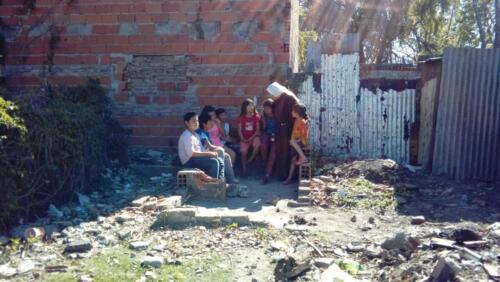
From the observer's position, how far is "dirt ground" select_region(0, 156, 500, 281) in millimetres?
4699

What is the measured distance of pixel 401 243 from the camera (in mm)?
4984

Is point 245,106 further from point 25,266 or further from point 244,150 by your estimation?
point 25,266

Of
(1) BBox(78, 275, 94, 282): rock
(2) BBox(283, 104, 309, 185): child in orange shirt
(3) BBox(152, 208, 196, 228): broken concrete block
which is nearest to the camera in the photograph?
(1) BBox(78, 275, 94, 282): rock

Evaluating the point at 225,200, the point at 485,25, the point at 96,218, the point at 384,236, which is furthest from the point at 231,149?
the point at 485,25

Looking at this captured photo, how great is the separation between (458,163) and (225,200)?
3.80 meters

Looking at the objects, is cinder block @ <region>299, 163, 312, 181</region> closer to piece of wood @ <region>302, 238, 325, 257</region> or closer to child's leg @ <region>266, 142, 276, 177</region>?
child's leg @ <region>266, 142, 276, 177</region>

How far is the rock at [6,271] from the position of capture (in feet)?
15.5

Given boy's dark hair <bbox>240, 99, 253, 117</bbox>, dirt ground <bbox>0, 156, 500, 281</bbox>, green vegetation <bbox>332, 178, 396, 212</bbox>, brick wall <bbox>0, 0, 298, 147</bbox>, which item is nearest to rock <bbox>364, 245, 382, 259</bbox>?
dirt ground <bbox>0, 156, 500, 281</bbox>

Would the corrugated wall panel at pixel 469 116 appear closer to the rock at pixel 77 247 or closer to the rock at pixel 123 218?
the rock at pixel 123 218

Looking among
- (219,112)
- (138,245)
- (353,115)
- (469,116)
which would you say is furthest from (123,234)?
(469,116)

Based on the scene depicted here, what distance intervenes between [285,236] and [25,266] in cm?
254

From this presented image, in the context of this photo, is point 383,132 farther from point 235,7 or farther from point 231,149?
point 235,7

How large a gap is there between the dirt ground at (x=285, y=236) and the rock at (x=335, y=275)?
0.02 metres

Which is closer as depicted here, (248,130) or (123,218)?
(123,218)
